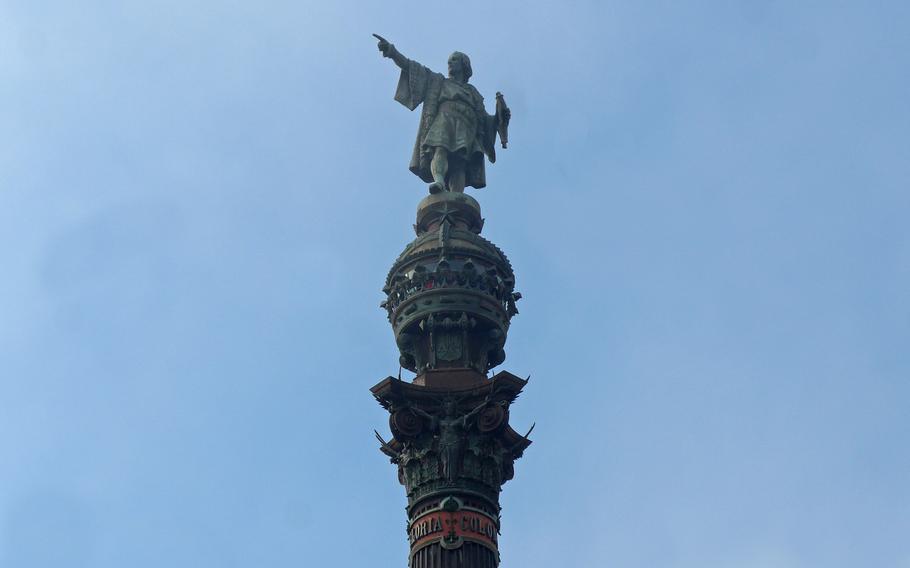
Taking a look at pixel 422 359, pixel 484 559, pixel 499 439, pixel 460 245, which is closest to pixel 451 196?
pixel 460 245

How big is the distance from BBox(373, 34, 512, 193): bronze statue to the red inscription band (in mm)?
11081

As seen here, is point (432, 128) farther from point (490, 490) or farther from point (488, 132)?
point (490, 490)

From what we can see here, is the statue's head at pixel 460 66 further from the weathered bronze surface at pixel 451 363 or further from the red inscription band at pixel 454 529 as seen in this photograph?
the red inscription band at pixel 454 529

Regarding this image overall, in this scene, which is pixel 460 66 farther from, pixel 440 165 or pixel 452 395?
pixel 452 395

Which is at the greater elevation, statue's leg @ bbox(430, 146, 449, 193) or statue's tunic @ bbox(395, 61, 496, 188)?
statue's tunic @ bbox(395, 61, 496, 188)

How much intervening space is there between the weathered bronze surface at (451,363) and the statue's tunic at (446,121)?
4cm

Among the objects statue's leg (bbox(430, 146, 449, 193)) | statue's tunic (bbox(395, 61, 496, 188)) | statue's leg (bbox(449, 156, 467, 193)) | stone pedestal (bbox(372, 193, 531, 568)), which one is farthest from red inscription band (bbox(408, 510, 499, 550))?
statue's tunic (bbox(395, 61, 496, 188))

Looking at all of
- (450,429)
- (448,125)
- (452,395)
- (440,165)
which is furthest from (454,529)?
(448,125)

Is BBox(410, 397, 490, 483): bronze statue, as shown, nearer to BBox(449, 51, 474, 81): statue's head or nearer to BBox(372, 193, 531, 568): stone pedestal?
BBox(372, 193, 531, 568): stone pedestal

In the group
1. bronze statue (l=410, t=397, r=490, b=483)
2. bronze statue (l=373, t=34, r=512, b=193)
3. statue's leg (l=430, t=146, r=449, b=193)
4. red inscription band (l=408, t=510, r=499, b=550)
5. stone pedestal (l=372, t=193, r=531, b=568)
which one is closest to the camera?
red inscription band (l=408, t=510, r=499, b=550)

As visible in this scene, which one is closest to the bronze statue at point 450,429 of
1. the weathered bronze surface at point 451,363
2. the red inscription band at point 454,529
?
the weathered bronze surface at point 451,363

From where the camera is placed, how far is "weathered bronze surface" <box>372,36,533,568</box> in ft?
108

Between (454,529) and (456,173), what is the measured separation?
12230 mm

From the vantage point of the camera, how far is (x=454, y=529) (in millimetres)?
32562
